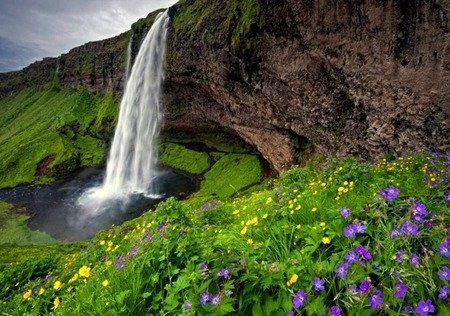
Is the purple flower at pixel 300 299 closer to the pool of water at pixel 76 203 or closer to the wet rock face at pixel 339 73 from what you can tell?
the wet rock face at pixel 339 73

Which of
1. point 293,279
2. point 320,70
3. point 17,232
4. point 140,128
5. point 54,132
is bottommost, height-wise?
point 17,232

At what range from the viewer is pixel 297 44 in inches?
828

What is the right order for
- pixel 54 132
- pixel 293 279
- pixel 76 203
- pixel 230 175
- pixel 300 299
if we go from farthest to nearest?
pixel 54 132 < pixel 230 175 < pixel 76 203 < pixel 293 279 < pixel 300 299

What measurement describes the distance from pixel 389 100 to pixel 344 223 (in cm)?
1659

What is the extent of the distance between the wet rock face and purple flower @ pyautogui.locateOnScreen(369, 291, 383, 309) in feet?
48.9

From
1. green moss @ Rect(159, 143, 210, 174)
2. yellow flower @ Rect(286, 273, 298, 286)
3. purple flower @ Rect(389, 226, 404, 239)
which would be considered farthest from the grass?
purple flower @ Rect(389, 226, 404, 239)

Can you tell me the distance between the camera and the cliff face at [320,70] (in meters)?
13.0

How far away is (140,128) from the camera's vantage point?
4744 centimetres

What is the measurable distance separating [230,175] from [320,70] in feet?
81.6

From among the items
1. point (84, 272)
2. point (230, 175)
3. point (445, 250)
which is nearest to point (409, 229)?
point (445, 250)

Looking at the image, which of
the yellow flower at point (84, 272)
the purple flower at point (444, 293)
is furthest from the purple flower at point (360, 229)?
the yellow flower at point (84, 272)

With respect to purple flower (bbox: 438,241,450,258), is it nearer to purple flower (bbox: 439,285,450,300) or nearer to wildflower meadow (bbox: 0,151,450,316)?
wildflower meadow (bbox: 0,151,450,316)

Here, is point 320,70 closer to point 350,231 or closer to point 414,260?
point 350,231

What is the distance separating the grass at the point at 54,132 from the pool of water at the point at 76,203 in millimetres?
6495
